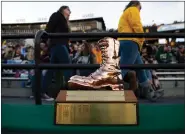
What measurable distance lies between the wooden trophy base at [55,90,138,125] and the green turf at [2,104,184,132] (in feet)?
0.65

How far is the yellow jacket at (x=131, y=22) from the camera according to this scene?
8.39ft

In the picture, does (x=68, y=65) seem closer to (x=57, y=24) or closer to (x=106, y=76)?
(x=106, y=76)

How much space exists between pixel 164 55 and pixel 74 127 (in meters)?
4.77

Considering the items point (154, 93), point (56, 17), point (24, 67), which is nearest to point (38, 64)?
point (24, 67)

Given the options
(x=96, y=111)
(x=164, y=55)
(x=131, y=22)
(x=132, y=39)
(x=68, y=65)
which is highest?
(x=131, y=22)

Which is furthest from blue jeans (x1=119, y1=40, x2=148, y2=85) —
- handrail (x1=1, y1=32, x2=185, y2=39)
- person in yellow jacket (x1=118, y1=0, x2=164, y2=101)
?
handrail (x1=1, y1=32, x2=185, y2=39)

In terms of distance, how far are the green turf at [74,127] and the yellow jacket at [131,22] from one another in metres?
1.13

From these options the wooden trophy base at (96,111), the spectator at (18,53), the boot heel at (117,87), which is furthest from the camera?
the spectator at (18,53)

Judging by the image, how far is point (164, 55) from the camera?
593cm

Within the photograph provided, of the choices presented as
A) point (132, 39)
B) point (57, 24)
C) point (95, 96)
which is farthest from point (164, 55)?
point (95, 96)

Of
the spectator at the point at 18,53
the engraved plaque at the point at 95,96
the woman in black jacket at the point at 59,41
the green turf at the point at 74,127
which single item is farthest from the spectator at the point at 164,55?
the engraved plaque at the point at 95,96

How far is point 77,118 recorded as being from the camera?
1187 millimetres

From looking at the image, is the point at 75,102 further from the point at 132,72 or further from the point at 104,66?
the point at 132,72

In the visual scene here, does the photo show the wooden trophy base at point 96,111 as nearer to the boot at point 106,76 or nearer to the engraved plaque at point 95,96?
the engraved plaque at point 95,96
